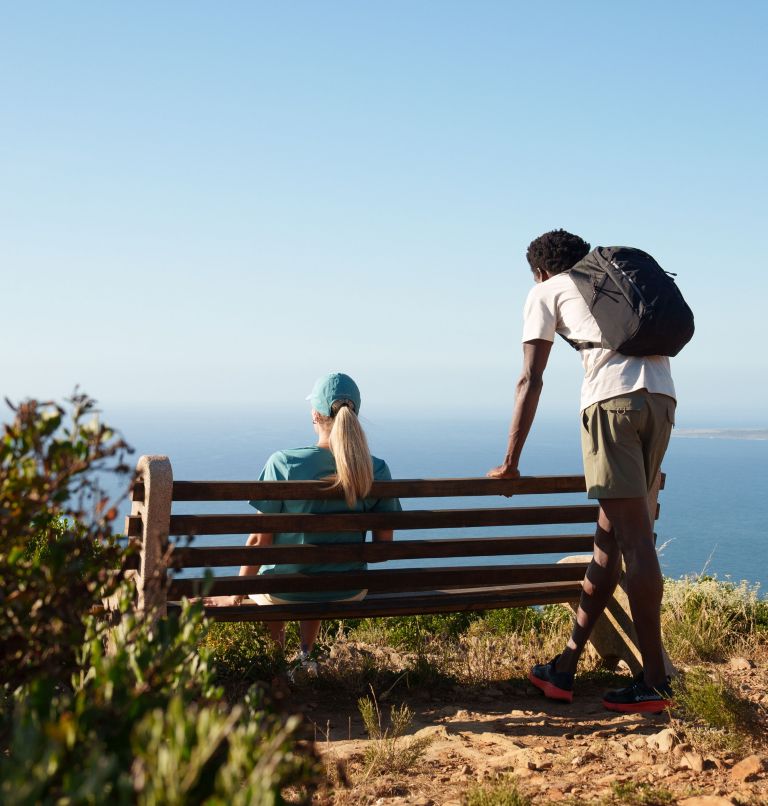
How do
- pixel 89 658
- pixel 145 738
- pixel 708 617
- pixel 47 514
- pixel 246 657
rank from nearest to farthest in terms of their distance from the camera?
pixel 145 738
pixel 47 514
pixel 89 658
pixel 246 657
pixel 708 617

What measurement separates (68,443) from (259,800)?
111cm

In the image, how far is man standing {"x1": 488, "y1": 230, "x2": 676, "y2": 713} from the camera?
4.66 meters

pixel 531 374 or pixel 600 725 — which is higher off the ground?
pixel 531 374

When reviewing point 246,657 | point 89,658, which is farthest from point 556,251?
point 89,658

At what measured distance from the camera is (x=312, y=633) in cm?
558

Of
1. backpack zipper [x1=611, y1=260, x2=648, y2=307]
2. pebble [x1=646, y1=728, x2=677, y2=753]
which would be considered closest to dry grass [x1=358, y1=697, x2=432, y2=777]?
pebble [x1=646, y1=728, x2=677, y2=753]

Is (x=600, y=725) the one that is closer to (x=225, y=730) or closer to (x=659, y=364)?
(x=659, y=364)

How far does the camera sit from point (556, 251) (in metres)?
5.09

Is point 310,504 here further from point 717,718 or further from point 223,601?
point 717,718

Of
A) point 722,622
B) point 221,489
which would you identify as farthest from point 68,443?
point 722,622

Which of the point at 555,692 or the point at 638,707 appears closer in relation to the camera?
the point at 638,707

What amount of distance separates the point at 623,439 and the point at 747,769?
162 cm

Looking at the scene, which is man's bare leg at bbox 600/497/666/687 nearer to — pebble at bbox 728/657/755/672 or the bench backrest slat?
the bench backrest slat

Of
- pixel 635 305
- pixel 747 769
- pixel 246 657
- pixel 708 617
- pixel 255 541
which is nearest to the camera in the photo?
pixel 747 769
